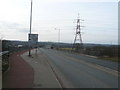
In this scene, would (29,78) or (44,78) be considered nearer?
(29,78)

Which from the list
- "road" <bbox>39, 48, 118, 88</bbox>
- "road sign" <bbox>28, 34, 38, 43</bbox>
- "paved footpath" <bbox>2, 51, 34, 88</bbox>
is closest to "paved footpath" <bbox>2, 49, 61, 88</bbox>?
"paved footpath" <bbox>2, 51, 34, 88</bbox>

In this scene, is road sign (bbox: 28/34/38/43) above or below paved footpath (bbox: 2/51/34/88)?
above

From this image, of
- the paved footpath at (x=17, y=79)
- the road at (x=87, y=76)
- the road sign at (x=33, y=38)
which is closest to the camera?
the paved footpath at (x=17, y=79)

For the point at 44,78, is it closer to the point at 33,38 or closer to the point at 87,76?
the point at 87,76

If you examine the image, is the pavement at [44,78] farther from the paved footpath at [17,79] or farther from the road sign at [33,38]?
the road sign at [33,38]

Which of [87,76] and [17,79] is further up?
[17,79]

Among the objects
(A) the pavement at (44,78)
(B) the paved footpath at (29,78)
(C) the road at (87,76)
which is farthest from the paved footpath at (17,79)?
(C) the road at (87,76)

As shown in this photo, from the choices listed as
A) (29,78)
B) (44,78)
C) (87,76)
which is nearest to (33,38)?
(87,76)

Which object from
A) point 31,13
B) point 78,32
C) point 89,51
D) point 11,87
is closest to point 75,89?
point 11,87

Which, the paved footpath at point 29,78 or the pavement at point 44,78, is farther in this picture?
the pavement at point 44,78

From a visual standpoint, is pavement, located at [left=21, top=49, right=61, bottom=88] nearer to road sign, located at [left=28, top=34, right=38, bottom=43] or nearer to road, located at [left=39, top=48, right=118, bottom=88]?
road, located at [left=39, top=48, right=118, bottom=88]

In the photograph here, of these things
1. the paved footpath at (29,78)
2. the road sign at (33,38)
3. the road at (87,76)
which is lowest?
the road at (87,76)

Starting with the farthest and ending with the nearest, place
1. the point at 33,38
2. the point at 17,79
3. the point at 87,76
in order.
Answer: the point at 33,38 → the point at 87,76 → the point at 17,79

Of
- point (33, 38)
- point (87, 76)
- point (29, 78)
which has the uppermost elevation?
point (33, 38)
